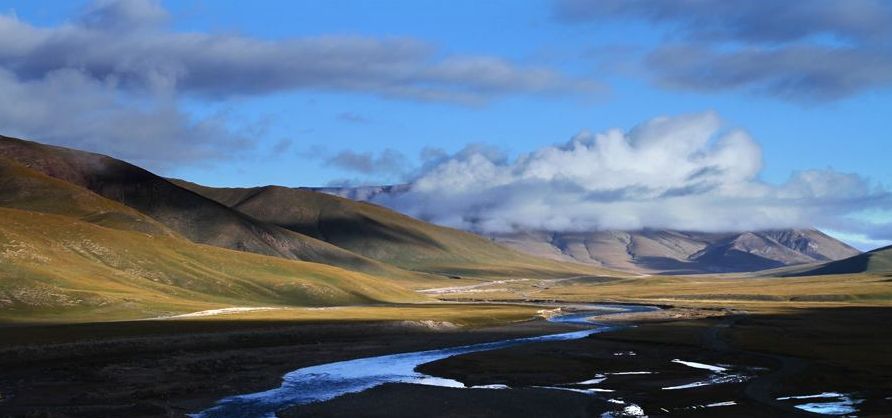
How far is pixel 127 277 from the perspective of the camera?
135750mm

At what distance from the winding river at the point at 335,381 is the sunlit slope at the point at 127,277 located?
39399 mm

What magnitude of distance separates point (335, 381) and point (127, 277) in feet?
290

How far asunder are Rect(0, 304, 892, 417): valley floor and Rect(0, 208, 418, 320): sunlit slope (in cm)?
1547

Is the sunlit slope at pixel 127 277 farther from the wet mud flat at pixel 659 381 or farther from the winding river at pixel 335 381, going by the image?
the wet mud flat at pixel 659 381

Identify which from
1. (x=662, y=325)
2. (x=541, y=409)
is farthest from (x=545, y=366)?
(x=662, y=325)

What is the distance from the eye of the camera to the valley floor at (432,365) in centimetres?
4500

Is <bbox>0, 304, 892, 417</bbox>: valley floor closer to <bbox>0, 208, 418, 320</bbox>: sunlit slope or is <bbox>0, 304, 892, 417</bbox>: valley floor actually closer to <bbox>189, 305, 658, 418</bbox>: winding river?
<bbox>189, 305, 658, 418</bbox>: winding river

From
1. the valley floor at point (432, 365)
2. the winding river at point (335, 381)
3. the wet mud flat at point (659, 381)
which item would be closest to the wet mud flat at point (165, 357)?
the valley floor at point (432, 365)

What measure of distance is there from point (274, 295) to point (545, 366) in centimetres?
10103

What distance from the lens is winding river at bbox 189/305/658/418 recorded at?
4525 cm

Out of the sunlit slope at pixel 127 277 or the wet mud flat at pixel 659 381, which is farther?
the sunlit slope at pixel 127 277

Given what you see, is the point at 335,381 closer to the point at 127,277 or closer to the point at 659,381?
the point at 659,381

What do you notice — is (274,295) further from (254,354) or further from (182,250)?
(254,354)

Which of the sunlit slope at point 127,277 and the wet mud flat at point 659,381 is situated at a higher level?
the sunlit slope at point 127,277
